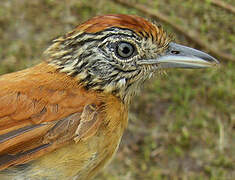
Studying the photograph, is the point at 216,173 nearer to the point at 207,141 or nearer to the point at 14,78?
the point at 207,141

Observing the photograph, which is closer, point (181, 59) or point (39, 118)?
point (39, 118)

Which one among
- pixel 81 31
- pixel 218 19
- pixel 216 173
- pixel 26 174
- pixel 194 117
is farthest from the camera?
pixel 218 19

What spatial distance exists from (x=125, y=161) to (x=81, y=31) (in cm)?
285

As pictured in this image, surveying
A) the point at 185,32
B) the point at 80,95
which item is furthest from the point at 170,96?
the point at 80,95

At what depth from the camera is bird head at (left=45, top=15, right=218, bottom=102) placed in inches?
131

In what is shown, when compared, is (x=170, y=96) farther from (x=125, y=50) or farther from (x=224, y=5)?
(x=125, y=50)

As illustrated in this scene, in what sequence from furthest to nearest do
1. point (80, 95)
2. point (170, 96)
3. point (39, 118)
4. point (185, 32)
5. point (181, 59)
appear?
point (185, 32) → point (170, 96) → point (181, 59) → point (80, 95) → point (39, 118)

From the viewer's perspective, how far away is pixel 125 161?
5816mm

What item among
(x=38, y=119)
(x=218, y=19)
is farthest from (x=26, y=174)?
(x=218, y=19)

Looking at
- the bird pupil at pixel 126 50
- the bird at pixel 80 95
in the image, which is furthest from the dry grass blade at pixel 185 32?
the bird pupil at pixel 126 50

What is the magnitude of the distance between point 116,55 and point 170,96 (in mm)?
3076

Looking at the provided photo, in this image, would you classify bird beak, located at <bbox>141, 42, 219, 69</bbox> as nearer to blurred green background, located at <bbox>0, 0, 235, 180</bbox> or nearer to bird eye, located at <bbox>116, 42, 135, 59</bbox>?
bird eye, located at <bbox>116, 42, 135, 59</bbox>

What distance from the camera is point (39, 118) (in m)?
3.17

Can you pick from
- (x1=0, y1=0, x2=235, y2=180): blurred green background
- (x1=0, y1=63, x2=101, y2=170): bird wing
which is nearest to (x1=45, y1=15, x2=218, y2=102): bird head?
(x1=0, y1=63, x2=101, y2=170): bird wing
